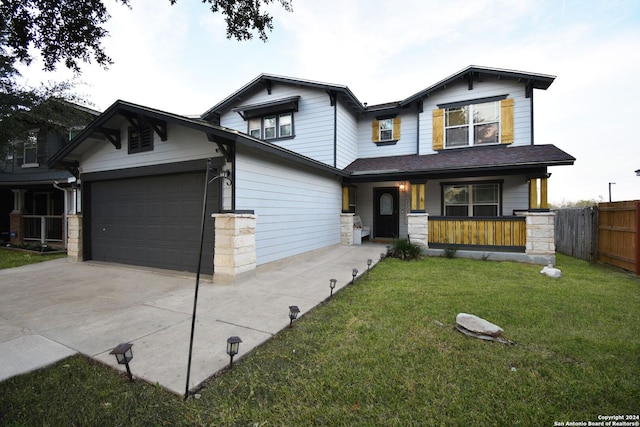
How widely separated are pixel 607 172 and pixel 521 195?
21.9 m

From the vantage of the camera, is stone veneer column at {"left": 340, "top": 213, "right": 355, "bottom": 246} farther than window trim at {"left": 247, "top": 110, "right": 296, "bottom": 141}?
No

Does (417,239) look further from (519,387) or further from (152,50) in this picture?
(152,50)

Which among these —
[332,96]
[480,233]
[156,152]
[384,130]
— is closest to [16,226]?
[156,152]

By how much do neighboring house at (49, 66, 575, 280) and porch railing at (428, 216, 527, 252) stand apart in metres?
0.03

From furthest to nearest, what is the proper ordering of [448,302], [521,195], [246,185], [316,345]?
[521,195] → [246,185] → [448,302] → [316,345]

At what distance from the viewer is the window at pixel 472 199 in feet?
33.0

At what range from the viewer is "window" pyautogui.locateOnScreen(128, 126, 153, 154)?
22.1 ft

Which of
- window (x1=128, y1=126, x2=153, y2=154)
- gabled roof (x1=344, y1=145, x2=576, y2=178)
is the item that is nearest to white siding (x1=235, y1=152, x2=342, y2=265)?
gabled roof (x1=344, y1=145, x2=576, y2=178)

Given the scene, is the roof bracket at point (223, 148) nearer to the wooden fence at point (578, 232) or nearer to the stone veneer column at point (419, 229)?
the stone veneer column at point (419, 229)

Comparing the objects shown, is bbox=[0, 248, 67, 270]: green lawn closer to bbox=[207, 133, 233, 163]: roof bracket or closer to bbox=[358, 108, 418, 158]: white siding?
bbox=[207, 133, 233, 163]: roof bracket

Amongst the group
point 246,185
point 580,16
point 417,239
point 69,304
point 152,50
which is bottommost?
point 69,304

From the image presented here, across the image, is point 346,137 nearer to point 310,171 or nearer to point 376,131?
point 376,131

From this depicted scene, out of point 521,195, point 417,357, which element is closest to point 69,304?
point 417,357

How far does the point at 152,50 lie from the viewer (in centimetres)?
1066
